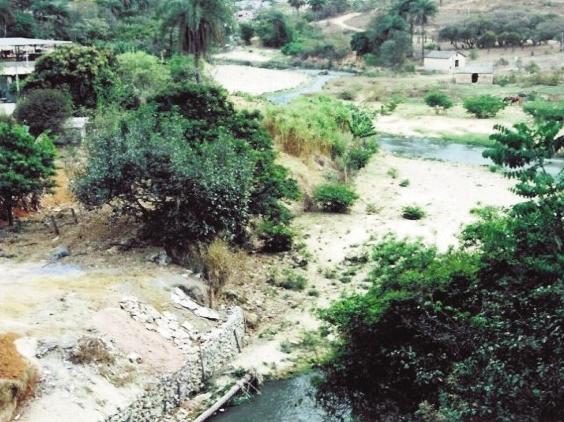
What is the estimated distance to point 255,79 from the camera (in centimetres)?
7688

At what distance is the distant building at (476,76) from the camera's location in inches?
2798

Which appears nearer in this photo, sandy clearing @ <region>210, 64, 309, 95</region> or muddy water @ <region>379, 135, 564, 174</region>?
muddy water @ <region>379, 135, 564, 174</region>

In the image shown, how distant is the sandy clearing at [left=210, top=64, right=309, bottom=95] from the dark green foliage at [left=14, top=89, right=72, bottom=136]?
36.4 metres

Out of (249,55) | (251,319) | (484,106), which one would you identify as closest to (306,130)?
(251,319)

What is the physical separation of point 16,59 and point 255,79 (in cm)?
3388

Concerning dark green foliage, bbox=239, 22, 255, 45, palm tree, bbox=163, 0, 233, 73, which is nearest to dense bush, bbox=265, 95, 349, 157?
palm tree, bbox=163, 0, 233, 73

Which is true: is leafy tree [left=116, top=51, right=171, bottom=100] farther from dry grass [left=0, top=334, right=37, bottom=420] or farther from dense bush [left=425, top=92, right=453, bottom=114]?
dry grass [left=0, top=334, right=37, bottom=420]

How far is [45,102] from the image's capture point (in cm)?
3033

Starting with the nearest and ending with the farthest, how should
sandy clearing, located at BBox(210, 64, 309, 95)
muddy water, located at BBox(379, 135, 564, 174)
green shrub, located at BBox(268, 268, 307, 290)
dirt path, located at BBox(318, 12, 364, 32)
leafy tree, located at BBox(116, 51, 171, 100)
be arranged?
1. green shrub, located at BBox(268, 268, 307, 290)
2. leafy tree, located at BBox(116, 51, 171, 100)
3. muddy water, located at BBox(379, 135, 564, 174)
4. sandy clearing, located at BBox(210, 64, 309, 95)
5. dirt path, located at BBox(318, 12, 364, 32)

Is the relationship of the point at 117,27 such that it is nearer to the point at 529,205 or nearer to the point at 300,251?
the point at 300,251

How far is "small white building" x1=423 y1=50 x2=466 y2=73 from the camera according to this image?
79500 mm

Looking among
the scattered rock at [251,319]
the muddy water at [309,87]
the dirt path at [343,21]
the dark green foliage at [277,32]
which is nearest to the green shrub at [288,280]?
the scattered rock at [251,319]

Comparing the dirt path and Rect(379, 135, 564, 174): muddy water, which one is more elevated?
the dirt path

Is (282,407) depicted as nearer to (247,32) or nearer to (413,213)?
(413,213)
